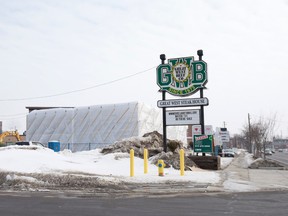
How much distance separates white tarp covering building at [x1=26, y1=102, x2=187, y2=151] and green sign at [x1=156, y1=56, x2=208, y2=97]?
21.6 m

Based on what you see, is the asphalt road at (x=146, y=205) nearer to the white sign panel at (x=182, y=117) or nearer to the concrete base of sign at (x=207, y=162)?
the concrete base of sign at (x=207, y=162)

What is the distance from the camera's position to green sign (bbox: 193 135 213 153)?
20453mm

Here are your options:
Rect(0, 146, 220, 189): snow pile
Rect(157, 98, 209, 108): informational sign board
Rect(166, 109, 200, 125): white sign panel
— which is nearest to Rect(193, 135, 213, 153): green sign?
Rect(166, 109, 200, 125): white sign panel

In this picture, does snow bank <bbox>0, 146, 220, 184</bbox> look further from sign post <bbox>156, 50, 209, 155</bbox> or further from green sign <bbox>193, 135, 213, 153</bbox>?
sign post <bbox>156, 50, 209, 155</bbox>

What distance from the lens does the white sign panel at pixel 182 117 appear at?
2083 centimetres

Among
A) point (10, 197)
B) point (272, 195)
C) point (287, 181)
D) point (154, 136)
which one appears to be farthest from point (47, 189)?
point (154, 136)

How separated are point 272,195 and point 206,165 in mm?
9479

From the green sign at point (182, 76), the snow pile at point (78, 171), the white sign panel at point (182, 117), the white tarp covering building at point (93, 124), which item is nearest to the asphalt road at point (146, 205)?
the snow pile at point (78, 171)

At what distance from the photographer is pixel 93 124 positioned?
1810 inches

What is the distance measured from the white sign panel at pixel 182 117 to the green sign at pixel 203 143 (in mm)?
912

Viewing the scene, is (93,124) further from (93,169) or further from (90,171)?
(90,171)

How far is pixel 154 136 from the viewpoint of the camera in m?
26.2

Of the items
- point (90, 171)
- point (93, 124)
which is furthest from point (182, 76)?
point (93, 124)

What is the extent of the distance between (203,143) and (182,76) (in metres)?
4.04
